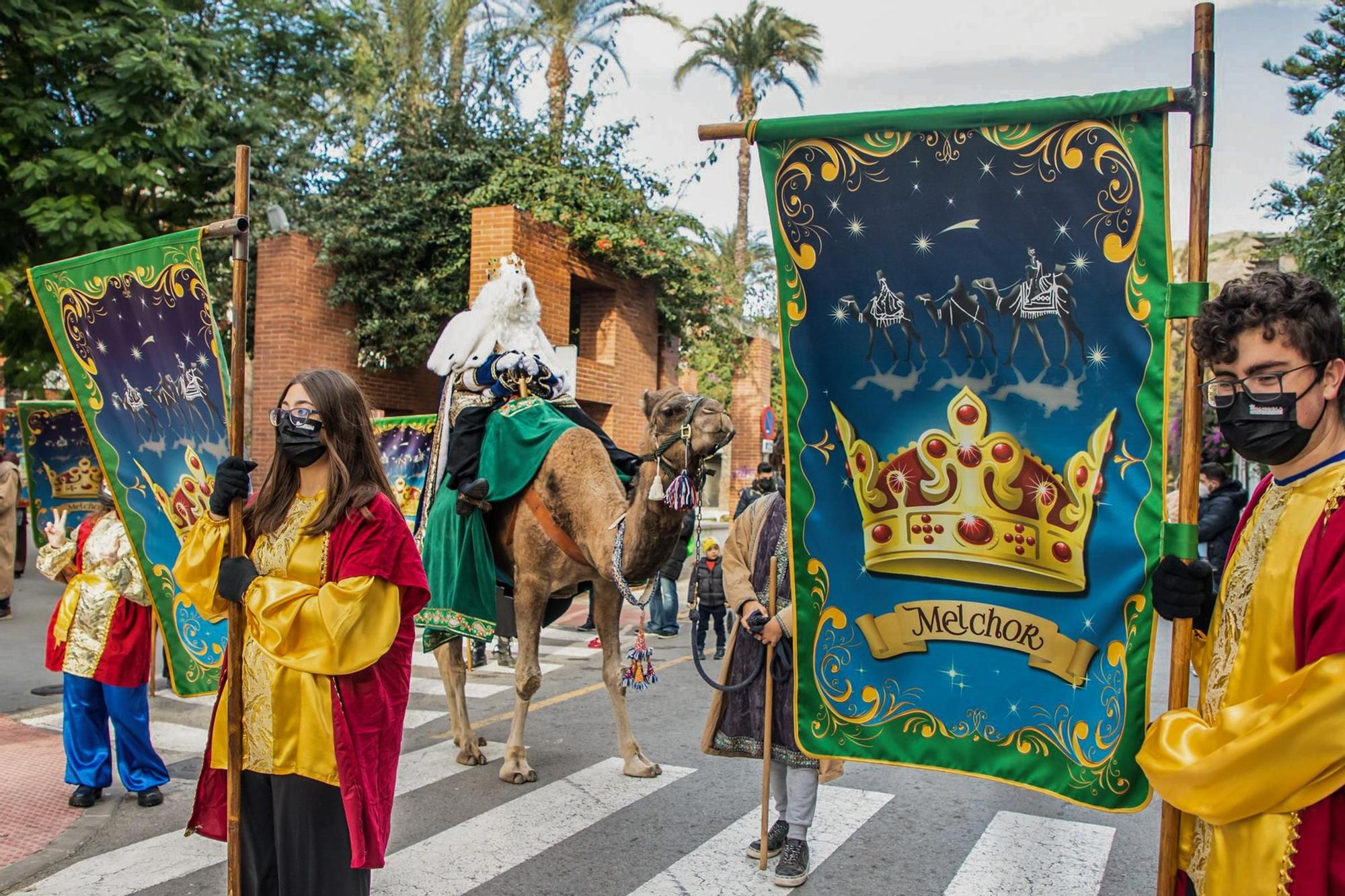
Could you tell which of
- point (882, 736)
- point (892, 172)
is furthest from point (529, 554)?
point (892, 172)

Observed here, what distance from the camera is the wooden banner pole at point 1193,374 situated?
265cm

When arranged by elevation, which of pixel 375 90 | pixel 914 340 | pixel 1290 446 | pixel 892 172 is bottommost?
pixel 1290 446

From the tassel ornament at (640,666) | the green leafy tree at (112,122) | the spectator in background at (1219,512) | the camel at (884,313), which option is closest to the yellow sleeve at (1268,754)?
the camel at (884,313)

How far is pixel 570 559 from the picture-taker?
6.50m

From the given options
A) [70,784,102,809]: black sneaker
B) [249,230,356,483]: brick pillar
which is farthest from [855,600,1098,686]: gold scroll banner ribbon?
[249,230,356,483]: brick pillar

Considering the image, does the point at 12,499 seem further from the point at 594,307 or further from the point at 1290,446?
the point at 1290,446

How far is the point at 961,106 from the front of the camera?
10.1ft

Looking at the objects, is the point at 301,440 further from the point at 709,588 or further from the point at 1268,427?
the point at 709,588

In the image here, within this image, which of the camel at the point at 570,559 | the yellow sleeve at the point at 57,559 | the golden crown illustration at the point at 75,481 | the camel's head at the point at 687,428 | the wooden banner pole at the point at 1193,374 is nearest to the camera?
the wooden banner pole at the point at 1193,374

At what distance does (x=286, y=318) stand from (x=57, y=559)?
405 inches

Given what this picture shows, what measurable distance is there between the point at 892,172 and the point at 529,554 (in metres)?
4.06

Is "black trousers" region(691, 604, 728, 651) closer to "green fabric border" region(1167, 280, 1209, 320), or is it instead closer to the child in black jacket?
Result: the child in black jacket

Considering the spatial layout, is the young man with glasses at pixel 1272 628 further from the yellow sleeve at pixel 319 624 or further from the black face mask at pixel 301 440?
the black face mask at pixel 301 440

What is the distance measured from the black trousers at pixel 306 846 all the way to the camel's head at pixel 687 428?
2.60 m
